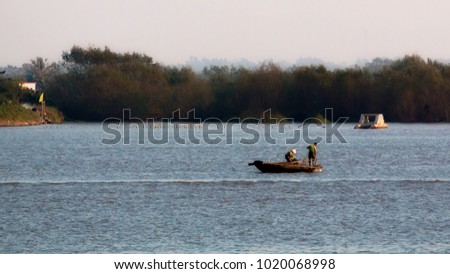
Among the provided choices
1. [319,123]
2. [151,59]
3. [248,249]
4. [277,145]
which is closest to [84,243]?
[248,249]

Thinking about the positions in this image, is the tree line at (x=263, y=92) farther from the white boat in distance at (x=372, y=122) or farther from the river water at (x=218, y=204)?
the river water at (x=218, y=204)

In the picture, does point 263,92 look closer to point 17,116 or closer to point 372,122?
point 372,122

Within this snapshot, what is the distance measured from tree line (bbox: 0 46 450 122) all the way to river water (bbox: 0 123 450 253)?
198ft

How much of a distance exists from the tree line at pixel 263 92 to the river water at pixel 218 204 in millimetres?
60278

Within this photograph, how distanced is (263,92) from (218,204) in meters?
89.6

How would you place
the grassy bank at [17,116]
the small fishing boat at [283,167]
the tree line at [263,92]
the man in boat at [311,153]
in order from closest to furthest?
the small fishing boat at [283,167], the man in boat at [311,153], the grassy bank at [17,116], the tree line at [263,92]

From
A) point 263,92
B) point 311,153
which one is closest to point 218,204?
point 311,153

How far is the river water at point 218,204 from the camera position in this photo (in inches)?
1061

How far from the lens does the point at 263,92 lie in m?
125

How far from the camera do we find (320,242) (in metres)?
27.0

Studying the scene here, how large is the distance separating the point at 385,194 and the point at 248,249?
44.1ft

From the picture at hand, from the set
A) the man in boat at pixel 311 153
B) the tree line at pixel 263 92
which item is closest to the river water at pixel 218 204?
the man in boat at pixel 311 153

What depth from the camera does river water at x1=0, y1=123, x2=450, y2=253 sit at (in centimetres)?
2695

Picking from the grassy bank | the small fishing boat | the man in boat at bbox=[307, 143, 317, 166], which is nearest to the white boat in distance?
the grassy bank
